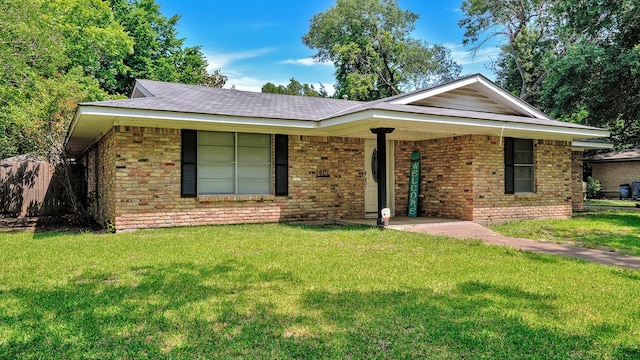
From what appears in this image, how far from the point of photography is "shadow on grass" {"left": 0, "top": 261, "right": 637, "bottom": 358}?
3078 mm

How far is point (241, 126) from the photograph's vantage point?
388 inches

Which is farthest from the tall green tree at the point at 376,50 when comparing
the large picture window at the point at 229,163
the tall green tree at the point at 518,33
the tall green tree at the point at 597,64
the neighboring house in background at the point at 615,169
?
the large picture window at the point at 229,163

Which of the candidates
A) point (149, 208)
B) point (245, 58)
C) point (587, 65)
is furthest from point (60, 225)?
point (245, 58)

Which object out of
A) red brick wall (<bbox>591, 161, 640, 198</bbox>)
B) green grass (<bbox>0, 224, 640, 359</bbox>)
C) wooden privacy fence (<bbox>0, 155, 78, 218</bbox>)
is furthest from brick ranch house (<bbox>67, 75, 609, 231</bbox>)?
red brick wall (<bbox>591, 161, 640, 198</bbox>)

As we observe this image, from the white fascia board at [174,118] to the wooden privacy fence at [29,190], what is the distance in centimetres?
758

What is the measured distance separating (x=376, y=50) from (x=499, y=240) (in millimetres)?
26351

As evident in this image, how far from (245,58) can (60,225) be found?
2273cm

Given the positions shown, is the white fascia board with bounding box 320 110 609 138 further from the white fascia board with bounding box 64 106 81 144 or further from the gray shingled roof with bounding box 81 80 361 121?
Answer: the white fascia board with bounding box 64 106 81 144

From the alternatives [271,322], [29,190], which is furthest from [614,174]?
[29,190]

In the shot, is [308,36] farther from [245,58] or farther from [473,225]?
[473,225]

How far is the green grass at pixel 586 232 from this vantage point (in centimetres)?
792

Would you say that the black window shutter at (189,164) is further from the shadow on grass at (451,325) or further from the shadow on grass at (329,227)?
the shadow on grass at (451,325)

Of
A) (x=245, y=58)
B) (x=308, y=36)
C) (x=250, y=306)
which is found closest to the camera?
(x=250, y=306)

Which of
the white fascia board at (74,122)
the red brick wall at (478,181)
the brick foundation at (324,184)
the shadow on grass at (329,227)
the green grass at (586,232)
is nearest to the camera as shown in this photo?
the green grass at (586,232)
